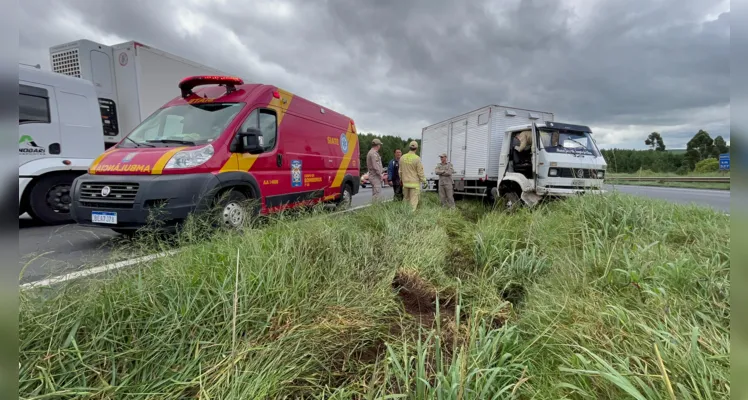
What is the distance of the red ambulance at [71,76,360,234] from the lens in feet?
12.1

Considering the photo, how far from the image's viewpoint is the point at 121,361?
1.38 metres

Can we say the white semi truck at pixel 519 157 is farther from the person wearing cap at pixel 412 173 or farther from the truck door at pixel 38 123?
the truck door at pixel 38 123

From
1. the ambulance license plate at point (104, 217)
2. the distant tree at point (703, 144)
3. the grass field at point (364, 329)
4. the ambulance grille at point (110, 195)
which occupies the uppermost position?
the distant tree at point (703, 144)

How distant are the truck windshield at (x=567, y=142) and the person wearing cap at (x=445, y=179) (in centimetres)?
220

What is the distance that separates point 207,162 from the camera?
400 cm

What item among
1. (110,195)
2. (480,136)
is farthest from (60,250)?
(480,136)

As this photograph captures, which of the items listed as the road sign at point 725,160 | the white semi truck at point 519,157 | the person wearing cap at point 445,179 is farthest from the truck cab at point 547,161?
the road sign at point 725,160

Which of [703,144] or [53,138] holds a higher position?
[53,138]

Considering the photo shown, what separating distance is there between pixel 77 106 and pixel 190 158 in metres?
4.75

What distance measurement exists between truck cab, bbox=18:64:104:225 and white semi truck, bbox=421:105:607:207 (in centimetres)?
958

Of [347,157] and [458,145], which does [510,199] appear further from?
[347,157]

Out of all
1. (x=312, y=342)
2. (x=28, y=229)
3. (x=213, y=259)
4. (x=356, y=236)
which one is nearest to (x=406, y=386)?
(x=312, y=342)

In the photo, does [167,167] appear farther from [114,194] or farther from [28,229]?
[28,229]

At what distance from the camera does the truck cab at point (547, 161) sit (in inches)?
264
